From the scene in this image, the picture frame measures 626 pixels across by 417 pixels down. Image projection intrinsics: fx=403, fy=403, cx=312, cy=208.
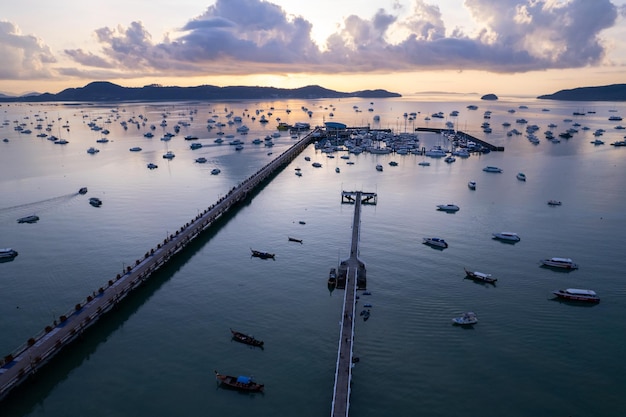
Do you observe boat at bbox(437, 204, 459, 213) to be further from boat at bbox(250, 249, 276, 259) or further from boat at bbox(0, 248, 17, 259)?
boat at bbox(0, 248, 17, 259)

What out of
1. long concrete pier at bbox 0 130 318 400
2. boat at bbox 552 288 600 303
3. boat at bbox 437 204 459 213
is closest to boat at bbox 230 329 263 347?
long concrete pier at bbox 0 130 318 400

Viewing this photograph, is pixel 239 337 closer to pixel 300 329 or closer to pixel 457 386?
pixel 300 329

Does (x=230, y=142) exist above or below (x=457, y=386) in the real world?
above

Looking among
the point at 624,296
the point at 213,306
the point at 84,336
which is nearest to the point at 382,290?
the point at 213,306

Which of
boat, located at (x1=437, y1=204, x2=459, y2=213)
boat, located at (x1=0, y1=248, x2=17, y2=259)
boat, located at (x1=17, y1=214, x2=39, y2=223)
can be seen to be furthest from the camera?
boat, located at (x1=437, y1=204, x2=459, y2=213)

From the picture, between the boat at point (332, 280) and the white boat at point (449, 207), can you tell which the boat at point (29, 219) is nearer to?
the boat at point (332, 280)

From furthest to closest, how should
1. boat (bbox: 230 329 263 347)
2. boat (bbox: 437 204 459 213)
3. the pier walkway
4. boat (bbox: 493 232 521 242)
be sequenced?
boat (bbox: 437 204 459 213)
boat (bbox: 493 232 521 242)
boat (bbox: 230 329 263 347)
the pier walkway

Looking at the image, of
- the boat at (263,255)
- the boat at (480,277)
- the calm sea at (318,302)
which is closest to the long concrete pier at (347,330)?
the calm sea at (318,302)
